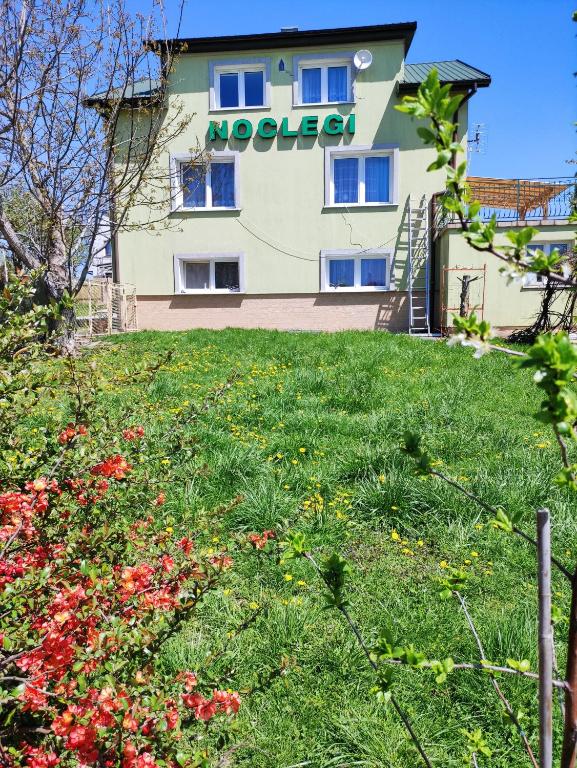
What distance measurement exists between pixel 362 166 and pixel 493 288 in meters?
5.34

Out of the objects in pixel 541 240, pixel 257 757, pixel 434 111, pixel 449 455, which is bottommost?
pixel 257 757

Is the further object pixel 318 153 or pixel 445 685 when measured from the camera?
pixel 318 153

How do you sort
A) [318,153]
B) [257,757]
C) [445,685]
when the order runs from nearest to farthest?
1. [257,757]
2. [445,685]
3. [318,153]

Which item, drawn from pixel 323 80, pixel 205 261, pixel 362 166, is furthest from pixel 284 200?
pixel 323 80

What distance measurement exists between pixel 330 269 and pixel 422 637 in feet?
52.4

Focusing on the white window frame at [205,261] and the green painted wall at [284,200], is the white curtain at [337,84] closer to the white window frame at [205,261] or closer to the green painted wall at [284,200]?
the green painted wall at [284,200]

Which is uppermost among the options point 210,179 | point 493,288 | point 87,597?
point 210,179

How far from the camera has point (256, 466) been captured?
4539 millimetres

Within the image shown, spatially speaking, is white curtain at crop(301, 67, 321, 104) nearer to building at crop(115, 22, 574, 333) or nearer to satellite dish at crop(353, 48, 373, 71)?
building at crop(115, 22, 574, 333)

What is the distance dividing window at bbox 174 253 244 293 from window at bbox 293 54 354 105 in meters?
5.03

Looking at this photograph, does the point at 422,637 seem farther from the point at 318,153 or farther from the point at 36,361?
the point at 318,153

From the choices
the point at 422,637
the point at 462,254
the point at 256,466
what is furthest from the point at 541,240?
the point at 422,637

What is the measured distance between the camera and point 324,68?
1738 centimetres

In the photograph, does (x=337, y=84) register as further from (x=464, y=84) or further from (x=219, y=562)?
(x=219, y=562)
